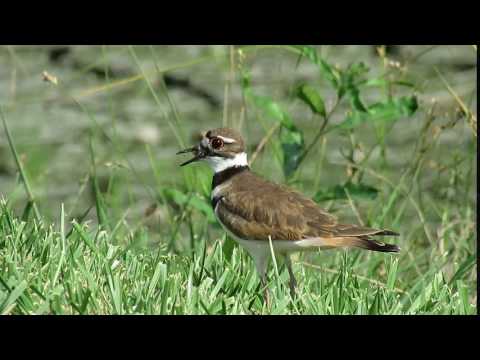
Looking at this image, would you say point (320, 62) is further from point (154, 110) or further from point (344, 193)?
point (154, 110)

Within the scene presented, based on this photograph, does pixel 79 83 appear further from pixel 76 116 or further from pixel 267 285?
pixel 267 285

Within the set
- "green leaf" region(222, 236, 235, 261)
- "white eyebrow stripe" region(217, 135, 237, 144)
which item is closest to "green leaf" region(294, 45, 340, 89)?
"white eyebrow stripe" region(217, 135, 237, 144)

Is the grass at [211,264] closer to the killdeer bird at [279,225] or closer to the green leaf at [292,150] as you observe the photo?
the green leaf at [292,150]

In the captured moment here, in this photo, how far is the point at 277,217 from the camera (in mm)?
4961

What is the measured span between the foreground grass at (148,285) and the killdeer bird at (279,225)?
0.40ft

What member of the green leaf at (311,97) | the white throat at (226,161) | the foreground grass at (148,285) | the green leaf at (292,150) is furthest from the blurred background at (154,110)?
the foreground grass at (148,285)

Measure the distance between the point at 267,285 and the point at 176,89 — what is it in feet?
20.6

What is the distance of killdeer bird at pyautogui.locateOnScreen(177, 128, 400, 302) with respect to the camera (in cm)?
489

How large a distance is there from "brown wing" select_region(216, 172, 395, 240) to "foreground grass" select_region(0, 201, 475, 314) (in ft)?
0.59

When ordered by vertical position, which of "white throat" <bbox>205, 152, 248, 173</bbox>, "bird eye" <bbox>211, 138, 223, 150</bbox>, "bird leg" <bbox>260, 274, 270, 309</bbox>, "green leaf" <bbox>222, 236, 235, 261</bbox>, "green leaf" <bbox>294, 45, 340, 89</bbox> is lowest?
"green leaf" <bbox>222, 236, 235, 261</bbox>

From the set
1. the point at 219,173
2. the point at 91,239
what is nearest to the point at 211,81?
the point at 219,173

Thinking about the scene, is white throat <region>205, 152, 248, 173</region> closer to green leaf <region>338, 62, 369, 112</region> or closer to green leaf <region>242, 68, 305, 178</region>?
green leaf <region>242, 68, 305, 178</region>

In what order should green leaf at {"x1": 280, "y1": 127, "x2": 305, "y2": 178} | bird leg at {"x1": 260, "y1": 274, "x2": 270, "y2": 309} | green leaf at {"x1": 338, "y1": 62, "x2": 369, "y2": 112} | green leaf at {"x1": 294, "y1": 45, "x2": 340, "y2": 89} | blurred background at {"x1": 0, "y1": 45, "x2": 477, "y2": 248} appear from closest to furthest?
1. bird leg at {"x1": 260, "y1": 274, "x2": 270, "y2": 309}
2. green leaf at {"x1": 294, "y1": 45, "x2": 340, "y2": 89}
3. green leaf at {"x1": 338, "y1": 62, "x2": 369, "y2": 112}
4. green leaf at {"x1": 280, "y1": 127, "x2": 305, "y2": 178}
5. blurred background at {"x1": 0, "y1": 45, "x2": 477, "y2": 248}
